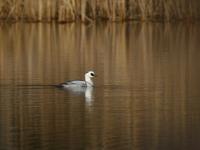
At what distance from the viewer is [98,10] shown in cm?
3800

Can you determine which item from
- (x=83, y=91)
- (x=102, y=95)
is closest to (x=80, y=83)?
(x=83, y=91)

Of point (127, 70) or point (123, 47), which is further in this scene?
point (123, 47)

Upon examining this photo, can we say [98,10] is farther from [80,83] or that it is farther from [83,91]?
[83,91]

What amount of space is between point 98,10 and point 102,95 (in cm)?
2091

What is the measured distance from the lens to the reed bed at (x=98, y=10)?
36406mm

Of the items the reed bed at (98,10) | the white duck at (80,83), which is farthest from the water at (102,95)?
the reed bed at (98,10)

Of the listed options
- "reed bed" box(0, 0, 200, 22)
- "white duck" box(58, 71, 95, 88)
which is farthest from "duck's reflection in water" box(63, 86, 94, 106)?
"reed bed" box(0, 0, 200, 22)

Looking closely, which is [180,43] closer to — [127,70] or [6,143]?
[127,70]

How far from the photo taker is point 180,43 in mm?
29906

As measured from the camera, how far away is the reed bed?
3641 centimetres

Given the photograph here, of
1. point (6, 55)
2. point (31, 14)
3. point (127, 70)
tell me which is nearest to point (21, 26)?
point (31, 14)

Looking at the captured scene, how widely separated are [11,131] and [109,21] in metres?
24.9

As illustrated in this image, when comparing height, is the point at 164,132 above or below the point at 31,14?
below

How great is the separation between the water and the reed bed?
16.0 ft
